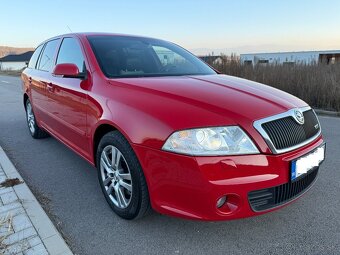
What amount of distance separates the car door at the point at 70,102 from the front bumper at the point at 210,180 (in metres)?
1.20

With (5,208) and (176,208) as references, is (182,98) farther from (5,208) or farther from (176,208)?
(5,208)

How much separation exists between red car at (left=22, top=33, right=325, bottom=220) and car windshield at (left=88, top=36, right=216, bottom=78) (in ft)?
0.07

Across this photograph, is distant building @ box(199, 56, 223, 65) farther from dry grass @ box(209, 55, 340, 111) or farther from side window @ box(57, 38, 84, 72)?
side window @ box(57, 38, 84, 72)

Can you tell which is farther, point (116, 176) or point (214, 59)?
point (214, 59)

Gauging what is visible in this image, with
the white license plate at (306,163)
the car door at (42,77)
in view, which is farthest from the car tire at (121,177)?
the car door at (42,77)

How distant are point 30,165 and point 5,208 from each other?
4.53 ft

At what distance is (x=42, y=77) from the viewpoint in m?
4.56

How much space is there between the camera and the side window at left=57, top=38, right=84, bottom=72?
340 centimetres

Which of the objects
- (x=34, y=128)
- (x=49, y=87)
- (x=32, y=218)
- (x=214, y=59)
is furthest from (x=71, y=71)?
(x=214, y=59)

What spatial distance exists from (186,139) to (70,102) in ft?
6.05

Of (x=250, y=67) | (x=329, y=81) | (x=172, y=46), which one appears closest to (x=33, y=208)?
(x=172, y=46)

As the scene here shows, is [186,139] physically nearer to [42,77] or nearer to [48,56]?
[42,77]

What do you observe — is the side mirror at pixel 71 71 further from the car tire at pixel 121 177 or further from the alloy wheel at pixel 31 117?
the alloy wheel at pixel 31 117

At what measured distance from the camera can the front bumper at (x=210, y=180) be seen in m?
2.06
